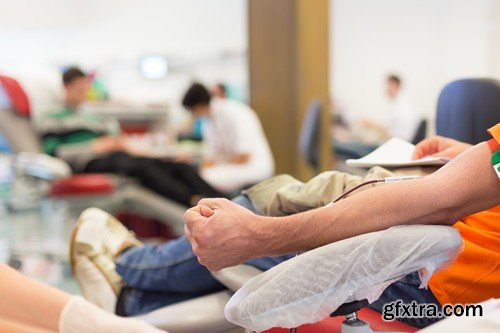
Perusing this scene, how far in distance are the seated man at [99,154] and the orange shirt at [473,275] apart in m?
2.36

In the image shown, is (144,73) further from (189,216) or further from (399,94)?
(189,216)

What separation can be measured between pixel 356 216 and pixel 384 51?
294 inches

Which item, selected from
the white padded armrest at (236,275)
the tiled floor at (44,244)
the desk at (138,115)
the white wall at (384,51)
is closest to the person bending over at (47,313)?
the white padded armrest at (236,275)

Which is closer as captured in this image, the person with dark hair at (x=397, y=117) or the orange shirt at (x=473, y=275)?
the orange shirt at (x=473, y=275)

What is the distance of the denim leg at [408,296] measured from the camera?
1.22 meters

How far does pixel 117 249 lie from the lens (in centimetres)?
184

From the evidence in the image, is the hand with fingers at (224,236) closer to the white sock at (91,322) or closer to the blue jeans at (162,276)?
the white sock at (91,322)

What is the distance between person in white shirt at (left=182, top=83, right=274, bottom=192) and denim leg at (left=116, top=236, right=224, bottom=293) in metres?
1.97

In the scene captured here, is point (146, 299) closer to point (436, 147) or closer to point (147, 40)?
point (436, 147)

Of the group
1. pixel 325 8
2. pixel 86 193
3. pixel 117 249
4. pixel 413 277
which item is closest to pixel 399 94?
pixel 325 8

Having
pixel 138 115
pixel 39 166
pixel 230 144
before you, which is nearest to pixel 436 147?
pixel 39 166

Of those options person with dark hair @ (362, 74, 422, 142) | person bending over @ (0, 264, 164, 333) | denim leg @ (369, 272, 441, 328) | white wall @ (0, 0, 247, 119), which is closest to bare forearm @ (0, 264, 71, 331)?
person bending over @ (0, 264, 164, 333)

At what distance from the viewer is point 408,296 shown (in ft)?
4.16

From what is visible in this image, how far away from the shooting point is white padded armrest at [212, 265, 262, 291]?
140cm
